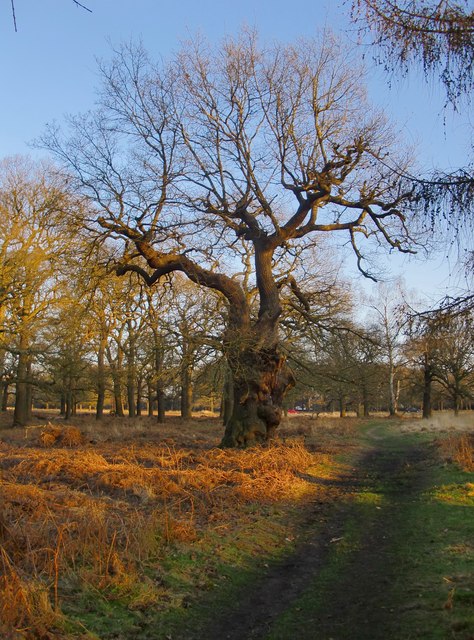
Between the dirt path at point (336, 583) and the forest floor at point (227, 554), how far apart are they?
24mm

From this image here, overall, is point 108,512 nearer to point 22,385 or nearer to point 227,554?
point 227,554

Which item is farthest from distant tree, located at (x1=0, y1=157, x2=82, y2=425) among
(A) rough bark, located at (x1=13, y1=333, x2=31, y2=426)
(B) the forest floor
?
(B) the forest floor

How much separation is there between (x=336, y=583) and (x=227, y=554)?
1443 mm

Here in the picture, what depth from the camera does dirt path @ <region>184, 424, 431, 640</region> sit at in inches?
192

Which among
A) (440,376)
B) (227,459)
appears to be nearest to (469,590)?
(227,459)

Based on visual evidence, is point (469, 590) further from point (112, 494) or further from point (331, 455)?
point (331, 455)

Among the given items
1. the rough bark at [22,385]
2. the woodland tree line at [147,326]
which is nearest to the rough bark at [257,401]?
the woodland tree line at [147,326]

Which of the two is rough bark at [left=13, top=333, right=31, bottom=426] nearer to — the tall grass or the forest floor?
the tall grass

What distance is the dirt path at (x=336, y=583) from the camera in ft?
16.0

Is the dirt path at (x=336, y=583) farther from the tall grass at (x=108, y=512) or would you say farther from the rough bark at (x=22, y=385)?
the rough bark at (x=22, y=385)

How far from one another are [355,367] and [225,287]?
6.03m

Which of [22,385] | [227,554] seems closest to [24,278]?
[22,385]

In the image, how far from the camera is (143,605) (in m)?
5.12

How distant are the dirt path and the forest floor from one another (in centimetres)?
2
